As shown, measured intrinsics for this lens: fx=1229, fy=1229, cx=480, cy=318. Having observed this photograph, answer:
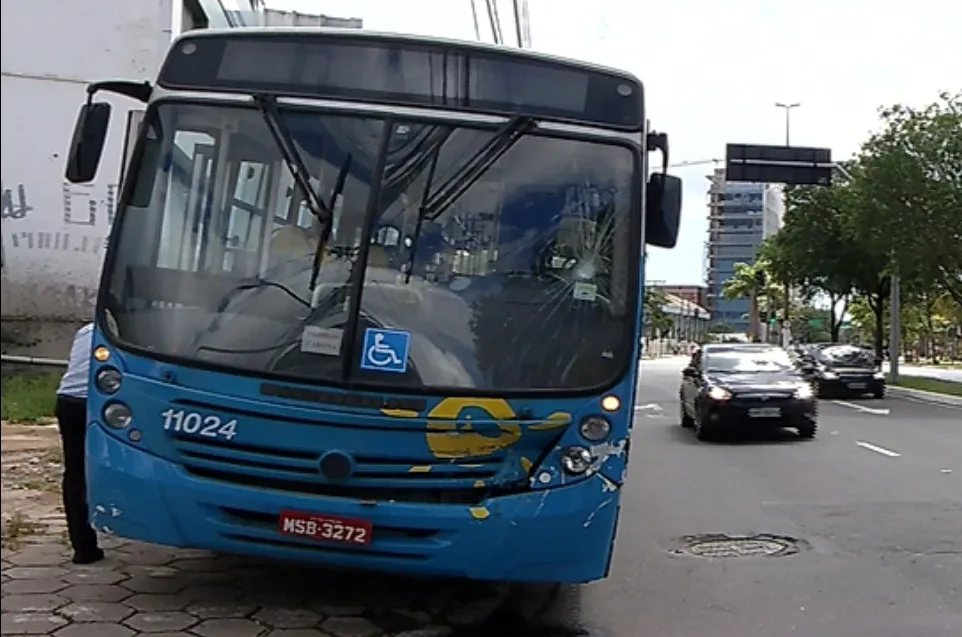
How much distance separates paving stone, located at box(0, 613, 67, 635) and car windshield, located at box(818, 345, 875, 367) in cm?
2823

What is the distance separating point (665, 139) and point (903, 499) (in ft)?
18.8

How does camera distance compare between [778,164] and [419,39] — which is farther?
[778,164]

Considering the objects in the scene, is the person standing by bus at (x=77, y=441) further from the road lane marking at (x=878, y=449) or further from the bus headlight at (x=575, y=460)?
the road lane marking at (x=878, y=449)

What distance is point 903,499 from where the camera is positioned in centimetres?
1113

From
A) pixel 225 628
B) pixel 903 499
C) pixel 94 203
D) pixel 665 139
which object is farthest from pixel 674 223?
pixel 94 203

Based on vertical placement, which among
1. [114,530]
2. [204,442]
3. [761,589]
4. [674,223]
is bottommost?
[761,589]

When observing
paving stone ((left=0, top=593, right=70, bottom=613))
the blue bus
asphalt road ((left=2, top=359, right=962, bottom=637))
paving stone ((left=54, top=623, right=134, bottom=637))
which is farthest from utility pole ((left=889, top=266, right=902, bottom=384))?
paving stone ((left=54, top=623, right=134, bottom=637))

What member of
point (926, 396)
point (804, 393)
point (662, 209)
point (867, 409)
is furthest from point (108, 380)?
point (926, 396)

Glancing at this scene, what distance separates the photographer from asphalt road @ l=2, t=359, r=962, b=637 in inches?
242

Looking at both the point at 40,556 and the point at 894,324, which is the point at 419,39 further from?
the point at 894,324

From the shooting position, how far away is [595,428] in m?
5.75

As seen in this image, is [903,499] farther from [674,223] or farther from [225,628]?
[225,628]

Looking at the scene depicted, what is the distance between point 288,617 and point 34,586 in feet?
4.69

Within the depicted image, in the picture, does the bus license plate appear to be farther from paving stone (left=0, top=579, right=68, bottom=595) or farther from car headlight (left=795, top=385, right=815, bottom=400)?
car headlight (left=795, top=385, right=815, bottom=400)
